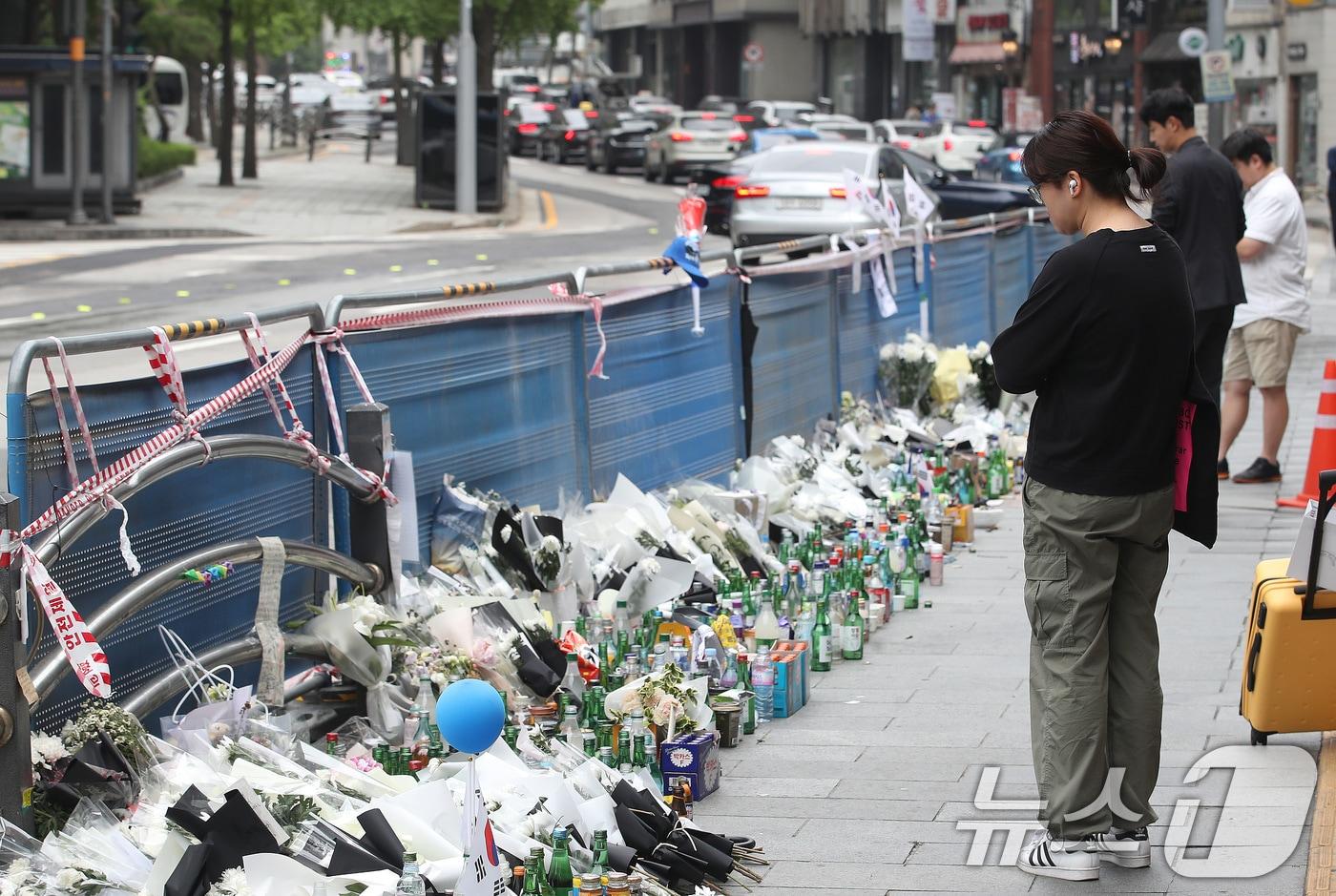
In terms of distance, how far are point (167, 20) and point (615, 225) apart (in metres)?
20.8

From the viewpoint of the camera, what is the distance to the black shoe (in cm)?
1027

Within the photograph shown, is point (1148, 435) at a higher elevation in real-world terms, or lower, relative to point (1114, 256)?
lower

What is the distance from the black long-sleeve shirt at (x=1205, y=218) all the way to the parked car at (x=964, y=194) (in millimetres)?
15754

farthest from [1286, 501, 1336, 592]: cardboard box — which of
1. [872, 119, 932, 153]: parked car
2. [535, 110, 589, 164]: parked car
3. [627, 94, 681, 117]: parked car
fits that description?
[627, 94, 681, 117]: parked car

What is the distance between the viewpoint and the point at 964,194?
2564 centimetres

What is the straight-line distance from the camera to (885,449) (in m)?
10.8

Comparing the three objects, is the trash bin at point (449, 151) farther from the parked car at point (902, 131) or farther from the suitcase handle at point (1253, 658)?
the suitcase handle at point (1253, 658)

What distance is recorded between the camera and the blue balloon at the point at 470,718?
4.05 m

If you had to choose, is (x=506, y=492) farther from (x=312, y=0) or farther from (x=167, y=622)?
(x=312, y=0)

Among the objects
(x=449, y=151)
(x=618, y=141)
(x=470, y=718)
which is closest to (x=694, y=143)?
(x=618, y=141)

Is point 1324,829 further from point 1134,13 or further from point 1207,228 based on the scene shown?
point 1134,13

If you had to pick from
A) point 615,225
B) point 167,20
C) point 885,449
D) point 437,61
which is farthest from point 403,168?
point 885,449

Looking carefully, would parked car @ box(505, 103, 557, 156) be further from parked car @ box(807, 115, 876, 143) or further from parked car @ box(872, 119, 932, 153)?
parked car @ box(807, 115, 876, 143)

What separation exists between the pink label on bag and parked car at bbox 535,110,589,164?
48.4m
